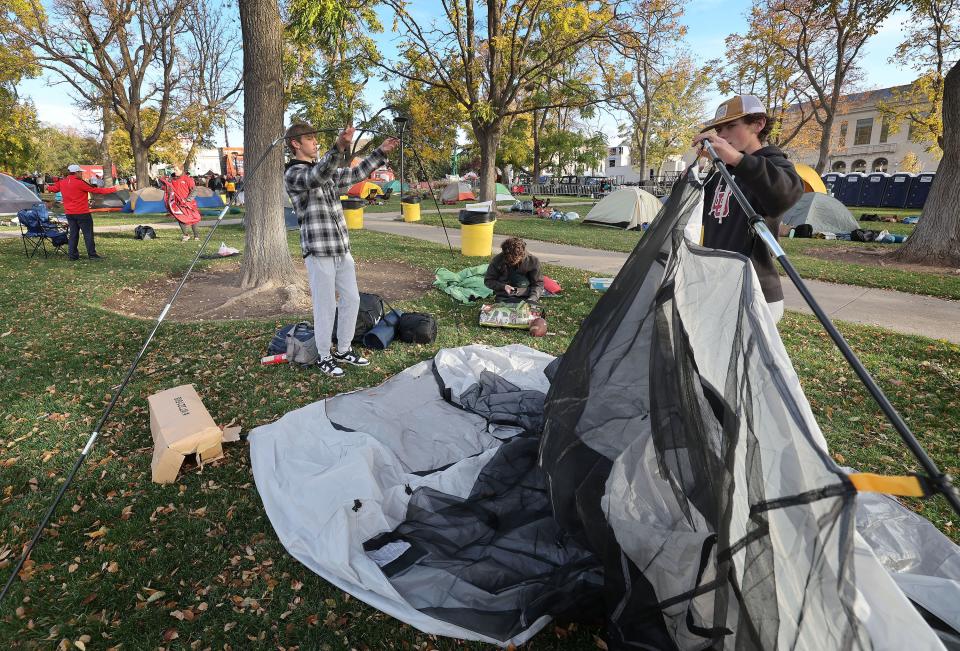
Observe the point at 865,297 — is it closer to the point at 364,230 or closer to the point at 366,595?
the point at 366,595

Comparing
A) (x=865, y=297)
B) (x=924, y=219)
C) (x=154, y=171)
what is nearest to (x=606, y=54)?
(x=924, y=219)

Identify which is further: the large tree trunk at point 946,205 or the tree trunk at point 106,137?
the tree trunk at point 106,137

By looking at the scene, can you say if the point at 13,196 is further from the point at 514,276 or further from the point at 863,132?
the point at 863,132

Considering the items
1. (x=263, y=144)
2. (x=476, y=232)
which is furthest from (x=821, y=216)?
(x=263, y=144)

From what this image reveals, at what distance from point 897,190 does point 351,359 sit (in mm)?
26644

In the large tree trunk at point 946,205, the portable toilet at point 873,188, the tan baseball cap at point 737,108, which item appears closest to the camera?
the tan baseball cap at point 737,108

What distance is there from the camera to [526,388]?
154 inches

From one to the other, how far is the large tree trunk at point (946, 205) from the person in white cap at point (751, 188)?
8.95m

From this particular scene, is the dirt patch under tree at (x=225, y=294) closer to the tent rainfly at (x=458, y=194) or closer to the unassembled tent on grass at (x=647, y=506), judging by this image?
the unassembled tent on grass at (x=647, y=506)

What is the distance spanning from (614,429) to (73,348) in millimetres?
5201

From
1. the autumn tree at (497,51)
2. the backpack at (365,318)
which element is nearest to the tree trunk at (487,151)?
the autumn tree at (497,51)

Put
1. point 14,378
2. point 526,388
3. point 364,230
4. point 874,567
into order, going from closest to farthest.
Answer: point 874,567
point 526,388
point 14,378
point 364,230

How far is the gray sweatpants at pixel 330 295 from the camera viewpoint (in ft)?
13.4

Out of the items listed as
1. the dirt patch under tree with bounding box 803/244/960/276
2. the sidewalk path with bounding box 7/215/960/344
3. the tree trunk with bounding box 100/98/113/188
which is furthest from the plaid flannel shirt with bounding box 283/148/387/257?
the tree trunk with bounding box 100/98/113/188
